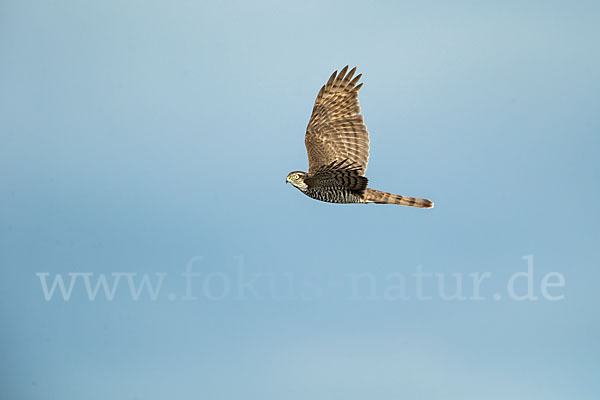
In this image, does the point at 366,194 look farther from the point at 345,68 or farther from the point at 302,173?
the point at 345,68

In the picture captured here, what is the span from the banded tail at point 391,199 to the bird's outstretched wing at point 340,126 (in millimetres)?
966

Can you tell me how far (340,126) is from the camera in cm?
1552

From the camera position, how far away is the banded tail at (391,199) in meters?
14.4

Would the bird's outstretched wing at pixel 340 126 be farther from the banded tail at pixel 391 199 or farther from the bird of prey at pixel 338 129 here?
the banded tail at pixel 391 199

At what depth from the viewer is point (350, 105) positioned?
609 inches

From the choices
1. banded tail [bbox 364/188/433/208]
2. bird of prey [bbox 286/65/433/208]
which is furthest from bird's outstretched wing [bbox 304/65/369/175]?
banded tail [bbox 364/188/433/208]

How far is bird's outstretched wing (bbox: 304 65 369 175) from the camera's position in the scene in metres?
15.4

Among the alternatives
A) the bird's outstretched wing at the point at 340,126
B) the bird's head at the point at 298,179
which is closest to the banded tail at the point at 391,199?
the bird's outstretched wing at the point at 340,126

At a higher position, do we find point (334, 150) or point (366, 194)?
point (334, 150)

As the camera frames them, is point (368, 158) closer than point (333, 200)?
No

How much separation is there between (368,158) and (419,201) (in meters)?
1.67

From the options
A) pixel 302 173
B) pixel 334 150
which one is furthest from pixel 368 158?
pixel 302 173

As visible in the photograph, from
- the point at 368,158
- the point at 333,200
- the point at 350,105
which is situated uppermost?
the point at 350,105

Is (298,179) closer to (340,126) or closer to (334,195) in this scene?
(334,195)
